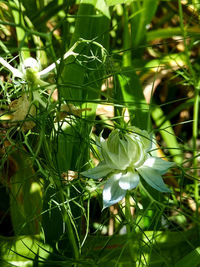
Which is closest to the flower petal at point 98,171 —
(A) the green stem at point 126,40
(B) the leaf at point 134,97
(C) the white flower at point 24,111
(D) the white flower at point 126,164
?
(D) the white flower at point 126,164

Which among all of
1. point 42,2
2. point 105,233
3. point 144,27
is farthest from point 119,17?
point 105,233

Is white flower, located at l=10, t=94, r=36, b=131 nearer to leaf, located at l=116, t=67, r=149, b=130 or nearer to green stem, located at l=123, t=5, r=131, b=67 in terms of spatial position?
leaf, located at l=116, t=67, r=149, b=130

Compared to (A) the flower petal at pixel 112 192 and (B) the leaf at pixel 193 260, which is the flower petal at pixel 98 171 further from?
(B) the leaf at pixel 193 260

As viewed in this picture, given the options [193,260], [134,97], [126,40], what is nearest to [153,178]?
[193,260]

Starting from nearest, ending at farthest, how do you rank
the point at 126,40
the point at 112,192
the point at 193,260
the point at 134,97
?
the point at 112,192 → the point at 193,260 → the point at 134,97 → the point at 126,40

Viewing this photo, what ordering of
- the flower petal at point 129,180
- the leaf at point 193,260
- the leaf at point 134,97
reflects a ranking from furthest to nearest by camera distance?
A: the leaf at point 134,97 < the leaf at point 193,260 < the flower petal at point 129,180

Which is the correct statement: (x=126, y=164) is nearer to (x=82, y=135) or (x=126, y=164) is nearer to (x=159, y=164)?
(x=159, y=164)

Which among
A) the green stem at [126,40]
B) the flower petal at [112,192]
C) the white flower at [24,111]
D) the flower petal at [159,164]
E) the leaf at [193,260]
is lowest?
the leaf at [193,260]

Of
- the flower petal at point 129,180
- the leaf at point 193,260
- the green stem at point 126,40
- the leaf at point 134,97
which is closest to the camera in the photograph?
the flower petal at point 129,180
